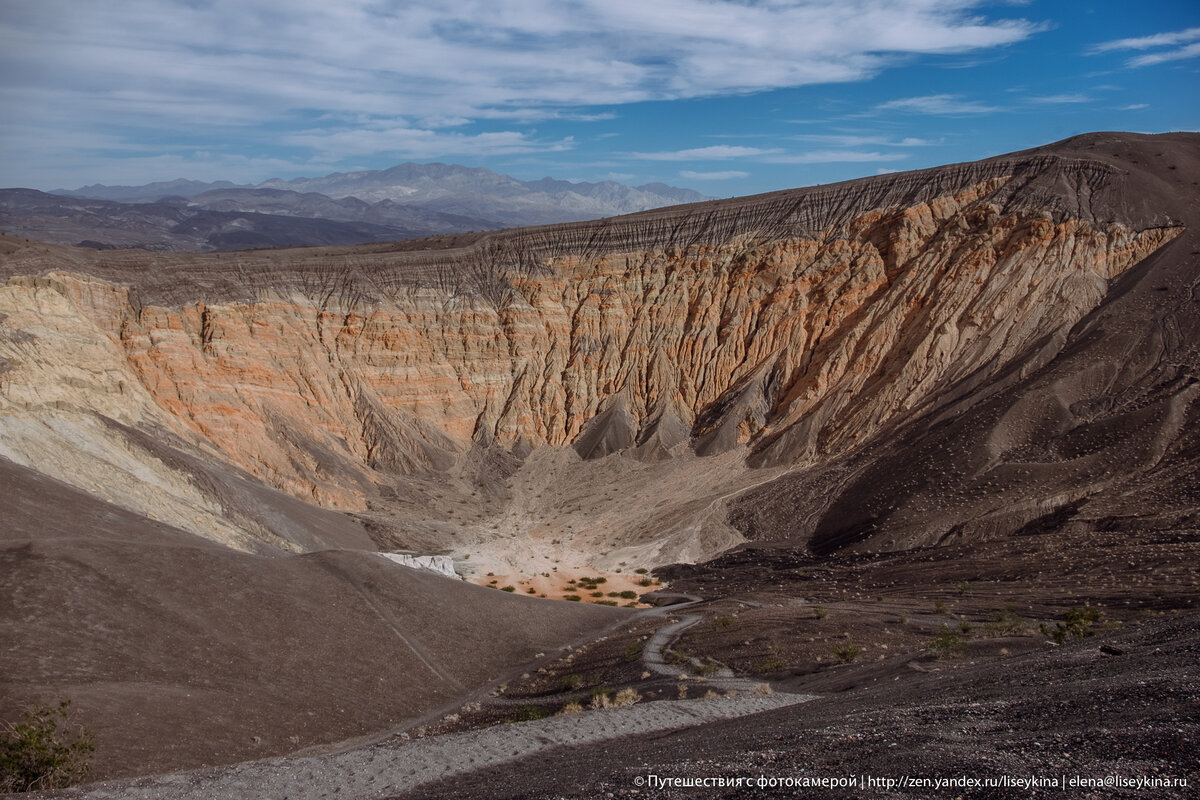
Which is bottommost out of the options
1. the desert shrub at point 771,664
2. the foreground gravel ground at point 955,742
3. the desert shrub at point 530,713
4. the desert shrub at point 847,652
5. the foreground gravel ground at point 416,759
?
the desert shrub at point 530,713

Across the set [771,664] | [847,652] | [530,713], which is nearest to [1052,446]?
[847,652]

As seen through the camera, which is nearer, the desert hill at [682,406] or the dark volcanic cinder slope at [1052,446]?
the desert hill at [682,406]

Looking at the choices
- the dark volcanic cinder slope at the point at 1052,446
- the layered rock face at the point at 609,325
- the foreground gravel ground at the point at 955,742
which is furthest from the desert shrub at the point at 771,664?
the layered rock face at the point at 609,325

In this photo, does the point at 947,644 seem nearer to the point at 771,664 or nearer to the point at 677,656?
the point at 771,664

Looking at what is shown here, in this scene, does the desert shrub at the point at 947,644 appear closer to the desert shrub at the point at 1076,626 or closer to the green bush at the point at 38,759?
the desert shrub at the point at 1076,626

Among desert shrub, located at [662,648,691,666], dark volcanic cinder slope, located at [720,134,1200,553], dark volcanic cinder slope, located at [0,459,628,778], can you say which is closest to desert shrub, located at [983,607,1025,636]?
desert shrub, located at [662,648,691,666]

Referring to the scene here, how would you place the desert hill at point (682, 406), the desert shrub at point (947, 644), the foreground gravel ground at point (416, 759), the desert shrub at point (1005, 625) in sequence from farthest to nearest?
1. the desert hill at point (682, 406)
2. the desert shrub at point (1005, 625)
3. the desert shrub at point (947, 644)
4. the foreground gravel ground at point (416, 759)

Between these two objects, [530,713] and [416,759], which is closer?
[416,759]

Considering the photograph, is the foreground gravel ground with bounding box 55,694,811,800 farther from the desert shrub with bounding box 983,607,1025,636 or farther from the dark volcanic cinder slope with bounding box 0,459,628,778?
the desert shrub with bounding box 983,607,1025,636
